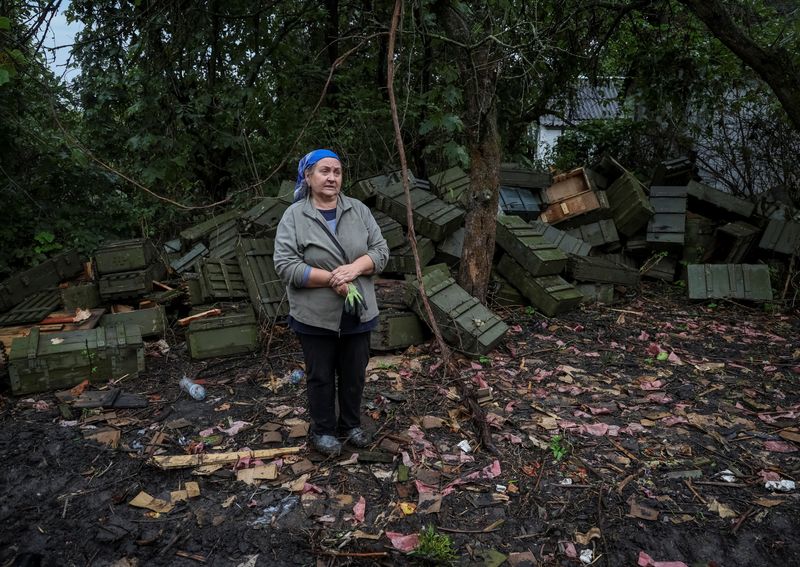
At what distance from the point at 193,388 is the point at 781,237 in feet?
Answer: 31.2

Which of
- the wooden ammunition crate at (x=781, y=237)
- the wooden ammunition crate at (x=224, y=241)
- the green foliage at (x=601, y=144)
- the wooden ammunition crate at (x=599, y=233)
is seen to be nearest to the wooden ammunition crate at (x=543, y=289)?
the wooden ammunition crate at (x=599, y=233)

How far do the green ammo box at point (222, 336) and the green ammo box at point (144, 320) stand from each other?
0.81 m

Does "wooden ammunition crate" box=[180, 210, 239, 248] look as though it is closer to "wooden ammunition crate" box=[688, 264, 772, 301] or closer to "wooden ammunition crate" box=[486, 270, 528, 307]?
"wooden ammunition crate" box=[486, 270, 528, 307]

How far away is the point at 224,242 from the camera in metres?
8.22

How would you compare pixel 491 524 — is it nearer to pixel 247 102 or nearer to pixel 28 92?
pixel 247 102

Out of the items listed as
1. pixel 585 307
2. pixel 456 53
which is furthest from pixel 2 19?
pixel 585 307

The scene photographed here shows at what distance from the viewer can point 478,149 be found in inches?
264

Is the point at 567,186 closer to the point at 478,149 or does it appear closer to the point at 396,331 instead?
the point at 478,149

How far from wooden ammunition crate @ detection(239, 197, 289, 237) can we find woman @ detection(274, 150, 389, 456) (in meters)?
4.45

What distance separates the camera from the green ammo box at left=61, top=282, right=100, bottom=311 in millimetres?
6924

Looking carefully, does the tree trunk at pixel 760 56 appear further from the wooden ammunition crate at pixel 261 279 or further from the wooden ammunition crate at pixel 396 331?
the wooden ammunition crate at pixel 261 279

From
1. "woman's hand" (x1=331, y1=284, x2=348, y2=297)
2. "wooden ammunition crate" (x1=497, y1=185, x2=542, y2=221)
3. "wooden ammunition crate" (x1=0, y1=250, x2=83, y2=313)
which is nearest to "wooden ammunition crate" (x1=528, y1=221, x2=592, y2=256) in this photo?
"wooden ammunition crate" (x1=497, y1=185, x2=542, y2=221)

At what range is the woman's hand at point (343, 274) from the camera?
3416 millimetres

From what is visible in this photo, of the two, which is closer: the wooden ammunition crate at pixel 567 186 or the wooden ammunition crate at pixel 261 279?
the wooden ammunition crate at pixel 261 279
